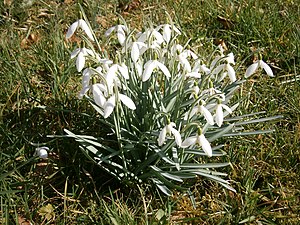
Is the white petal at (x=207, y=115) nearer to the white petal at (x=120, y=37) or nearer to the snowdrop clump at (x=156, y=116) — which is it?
the snowdrop clump at (x=156, y=116)

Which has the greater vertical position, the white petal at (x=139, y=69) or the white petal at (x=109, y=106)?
the white petal at (x=109, y=106)

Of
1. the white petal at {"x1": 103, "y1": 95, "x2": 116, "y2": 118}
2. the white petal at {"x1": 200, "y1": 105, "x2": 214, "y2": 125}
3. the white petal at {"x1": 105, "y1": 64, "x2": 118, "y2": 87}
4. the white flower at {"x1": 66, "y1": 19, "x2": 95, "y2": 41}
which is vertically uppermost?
the white flower at {"x1": 66, "y1": 19, "x2": 95, "y2": 41}

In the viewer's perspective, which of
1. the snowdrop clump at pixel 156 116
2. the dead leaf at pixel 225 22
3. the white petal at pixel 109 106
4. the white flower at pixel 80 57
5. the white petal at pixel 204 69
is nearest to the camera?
the white petal at pixel 109 106

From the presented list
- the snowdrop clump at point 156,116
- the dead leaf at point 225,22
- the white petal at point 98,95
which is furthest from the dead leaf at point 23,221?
the dead leaf at point 225,22

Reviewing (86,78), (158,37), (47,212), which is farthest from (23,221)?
(158,37)

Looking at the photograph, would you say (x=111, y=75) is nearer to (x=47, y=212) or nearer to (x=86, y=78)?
(x=86, y=78)

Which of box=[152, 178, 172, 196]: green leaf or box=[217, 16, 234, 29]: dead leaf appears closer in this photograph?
box=[152, 178, 172, 196]: green leaf

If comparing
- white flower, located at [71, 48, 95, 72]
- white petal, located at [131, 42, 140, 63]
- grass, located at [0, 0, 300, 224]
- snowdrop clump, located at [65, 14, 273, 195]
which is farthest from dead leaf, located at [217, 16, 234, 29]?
white flower, located at [71, 48, 95, 72]

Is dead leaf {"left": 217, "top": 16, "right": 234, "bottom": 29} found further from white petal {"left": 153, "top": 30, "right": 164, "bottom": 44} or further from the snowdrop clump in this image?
white petal {"left": 153, "top": 30, "right": 164, "bottom": 44}

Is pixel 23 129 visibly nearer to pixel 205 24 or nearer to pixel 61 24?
pixel 61 24
